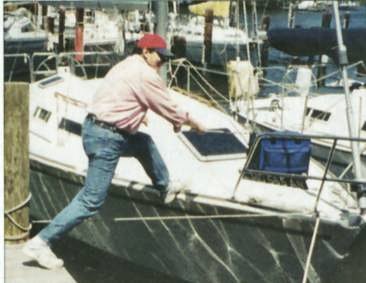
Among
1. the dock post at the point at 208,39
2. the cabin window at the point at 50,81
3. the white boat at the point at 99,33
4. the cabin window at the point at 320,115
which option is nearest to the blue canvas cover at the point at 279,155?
the cabin window at the point at 50,81

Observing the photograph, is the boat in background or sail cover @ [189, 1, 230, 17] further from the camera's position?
the boat in background

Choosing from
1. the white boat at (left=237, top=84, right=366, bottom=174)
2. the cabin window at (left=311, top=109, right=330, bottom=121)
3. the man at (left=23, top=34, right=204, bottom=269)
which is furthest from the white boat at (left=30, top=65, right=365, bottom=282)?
the cabin window at (left=311, top=109, right=330, bottom=121)

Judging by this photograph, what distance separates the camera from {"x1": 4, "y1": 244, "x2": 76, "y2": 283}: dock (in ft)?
19.1

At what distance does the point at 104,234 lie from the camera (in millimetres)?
7777

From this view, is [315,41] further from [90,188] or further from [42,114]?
[90,188]

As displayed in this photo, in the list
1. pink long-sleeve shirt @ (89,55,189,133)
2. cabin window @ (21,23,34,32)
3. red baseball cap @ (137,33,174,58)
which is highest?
red baseball cap @ (137,33,174,58)

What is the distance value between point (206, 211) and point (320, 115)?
18.0ft

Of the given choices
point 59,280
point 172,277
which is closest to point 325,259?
point 172,277

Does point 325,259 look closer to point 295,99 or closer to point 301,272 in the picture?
point 301,272

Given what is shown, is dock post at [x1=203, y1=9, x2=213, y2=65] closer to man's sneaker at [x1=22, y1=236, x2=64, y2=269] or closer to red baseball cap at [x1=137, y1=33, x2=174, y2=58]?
red baseball cap at [x1=137, y1=33, x2=174, y2=58]

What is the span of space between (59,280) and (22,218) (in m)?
1.34

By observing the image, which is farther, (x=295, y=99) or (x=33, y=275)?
(x=295, y=99)

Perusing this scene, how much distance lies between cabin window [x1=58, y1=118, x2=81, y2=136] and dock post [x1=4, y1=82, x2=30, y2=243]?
1.60m

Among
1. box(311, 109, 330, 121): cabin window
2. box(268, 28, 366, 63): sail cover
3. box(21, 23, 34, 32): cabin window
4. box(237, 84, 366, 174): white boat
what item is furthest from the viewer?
box(21, 23, 34, 32): cabin window
